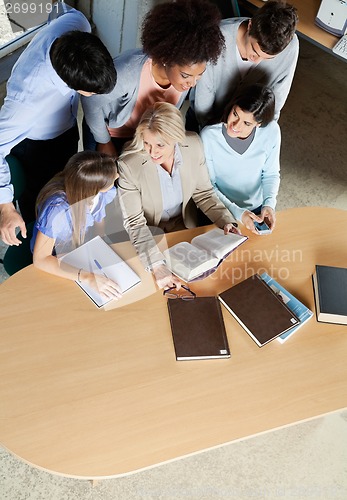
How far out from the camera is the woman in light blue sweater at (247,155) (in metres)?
2.02

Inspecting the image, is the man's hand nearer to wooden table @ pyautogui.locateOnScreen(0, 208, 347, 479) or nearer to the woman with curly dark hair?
wooden table @ pyautogui.locateOnScreen(0, 208, 347, 479)

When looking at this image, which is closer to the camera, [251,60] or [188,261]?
[188,261]

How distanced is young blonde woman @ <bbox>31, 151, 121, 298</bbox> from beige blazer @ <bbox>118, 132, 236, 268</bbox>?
0.11m

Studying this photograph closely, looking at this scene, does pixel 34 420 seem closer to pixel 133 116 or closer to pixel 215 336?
pixel 215 336

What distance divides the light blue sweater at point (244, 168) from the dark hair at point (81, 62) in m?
0.59

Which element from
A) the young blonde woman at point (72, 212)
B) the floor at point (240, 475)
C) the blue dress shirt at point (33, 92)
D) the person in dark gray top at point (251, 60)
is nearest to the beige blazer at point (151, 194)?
the young blonde woman at point (72, 212)

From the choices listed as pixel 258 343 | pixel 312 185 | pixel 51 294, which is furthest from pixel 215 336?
pixel 312 185

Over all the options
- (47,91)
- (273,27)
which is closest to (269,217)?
(273,27)

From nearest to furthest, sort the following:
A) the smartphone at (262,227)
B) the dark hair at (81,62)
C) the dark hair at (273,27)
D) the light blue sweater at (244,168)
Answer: the dark hair at (81,62)
the dark hair at (273,27)
the smartphone at (262,227)
the light blue sweater at (244,168)

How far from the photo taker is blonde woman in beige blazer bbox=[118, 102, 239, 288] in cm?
186

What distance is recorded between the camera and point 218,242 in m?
1.85

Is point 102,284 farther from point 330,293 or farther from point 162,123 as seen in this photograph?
point 330,293

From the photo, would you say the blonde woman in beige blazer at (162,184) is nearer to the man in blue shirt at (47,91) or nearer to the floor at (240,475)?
the man in blue shirt at (47,91)

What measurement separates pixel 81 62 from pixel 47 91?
217 mm
